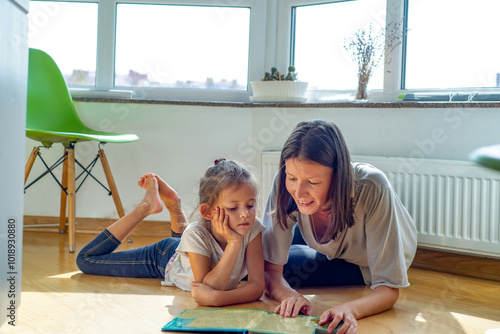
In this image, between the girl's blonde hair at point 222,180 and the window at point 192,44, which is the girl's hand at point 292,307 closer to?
the girl's blonde hair at point 222,180

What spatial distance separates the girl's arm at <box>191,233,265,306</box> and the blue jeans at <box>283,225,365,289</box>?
23 cm

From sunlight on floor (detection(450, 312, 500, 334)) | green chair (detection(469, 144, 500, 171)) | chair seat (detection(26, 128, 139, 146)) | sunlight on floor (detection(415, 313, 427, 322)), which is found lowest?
sunlight on floor (detection(415, 313, 427, 322))

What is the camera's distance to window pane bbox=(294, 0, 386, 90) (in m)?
2.62

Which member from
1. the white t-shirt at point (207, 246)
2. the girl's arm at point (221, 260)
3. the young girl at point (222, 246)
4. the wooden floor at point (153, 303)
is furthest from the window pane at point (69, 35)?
the girl's arm at point (221, 260)

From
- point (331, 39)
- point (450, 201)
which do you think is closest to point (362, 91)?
point (331, 39)

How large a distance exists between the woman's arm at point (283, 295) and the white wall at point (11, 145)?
0.65 metres

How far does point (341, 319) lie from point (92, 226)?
1790 mm

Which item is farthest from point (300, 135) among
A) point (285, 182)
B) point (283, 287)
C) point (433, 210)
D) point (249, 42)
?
point (249, 42)

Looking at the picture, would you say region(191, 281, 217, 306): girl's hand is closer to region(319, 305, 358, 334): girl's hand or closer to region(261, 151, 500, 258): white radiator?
region(319, 305, 358, 334): girl's hand

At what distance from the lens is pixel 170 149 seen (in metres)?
2.79

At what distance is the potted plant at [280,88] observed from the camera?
2654mm

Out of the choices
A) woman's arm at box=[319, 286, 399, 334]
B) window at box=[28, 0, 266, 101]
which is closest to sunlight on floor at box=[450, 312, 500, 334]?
woman's arm at box=[319, 286, 399, 334]

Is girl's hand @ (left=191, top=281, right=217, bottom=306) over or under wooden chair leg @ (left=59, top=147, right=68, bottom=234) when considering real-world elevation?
under

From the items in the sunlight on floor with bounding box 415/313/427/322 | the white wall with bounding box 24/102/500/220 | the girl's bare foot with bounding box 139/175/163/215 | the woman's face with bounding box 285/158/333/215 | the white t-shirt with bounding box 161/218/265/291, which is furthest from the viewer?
the white wall with bounding box 24/102/500/220
